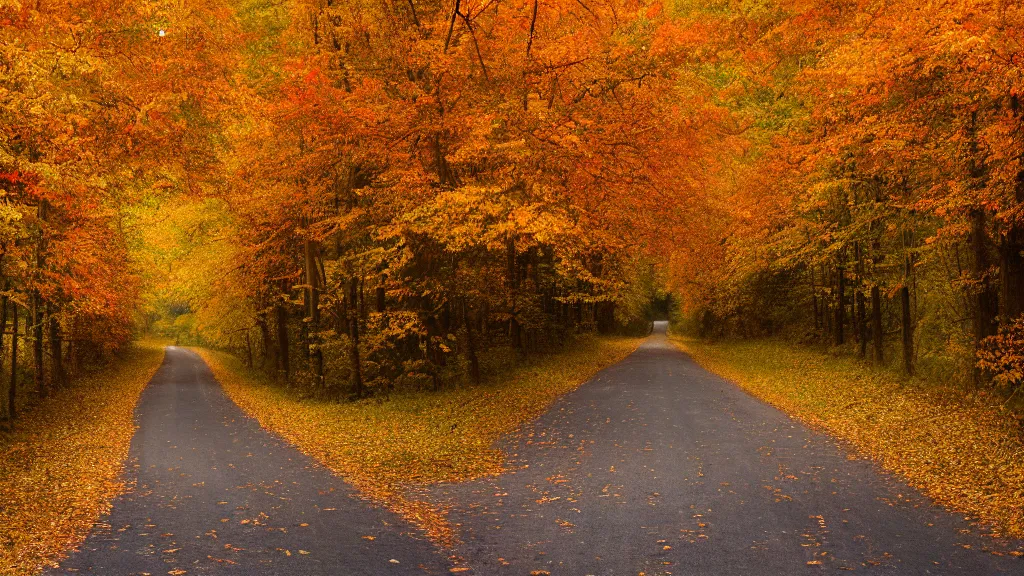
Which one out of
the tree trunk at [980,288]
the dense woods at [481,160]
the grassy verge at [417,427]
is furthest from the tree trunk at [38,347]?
the tree trunk at [980,288]

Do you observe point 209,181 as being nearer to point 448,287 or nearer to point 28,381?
point 448,287

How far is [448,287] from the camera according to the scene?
18469 millimetres

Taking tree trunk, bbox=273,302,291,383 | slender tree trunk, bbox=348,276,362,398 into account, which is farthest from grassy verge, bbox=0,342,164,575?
slender tree trunk, bbox=348,276,362,398

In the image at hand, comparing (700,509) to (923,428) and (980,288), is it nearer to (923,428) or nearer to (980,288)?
(923,428)

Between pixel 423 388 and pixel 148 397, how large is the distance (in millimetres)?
10895

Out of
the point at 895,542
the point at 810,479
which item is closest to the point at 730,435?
the point at 810,479

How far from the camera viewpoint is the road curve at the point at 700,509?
6559mm

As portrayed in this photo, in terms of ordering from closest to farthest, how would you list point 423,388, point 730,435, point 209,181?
1. point 730,435
2. point 209,181
3. point 423,388

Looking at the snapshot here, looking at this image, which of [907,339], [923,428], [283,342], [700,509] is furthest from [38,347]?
[907,339]

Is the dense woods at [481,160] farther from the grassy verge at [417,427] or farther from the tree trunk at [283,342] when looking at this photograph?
the grassy verge at [417,427]

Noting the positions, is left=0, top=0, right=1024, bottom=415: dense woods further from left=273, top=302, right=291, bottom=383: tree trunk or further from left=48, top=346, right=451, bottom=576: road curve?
left=48, top=346, right=451, bottom=576: road curve

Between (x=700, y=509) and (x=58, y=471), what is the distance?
1075 centimetres

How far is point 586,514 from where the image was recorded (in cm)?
829

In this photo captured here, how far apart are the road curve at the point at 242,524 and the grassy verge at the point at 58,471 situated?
343 millimetres
